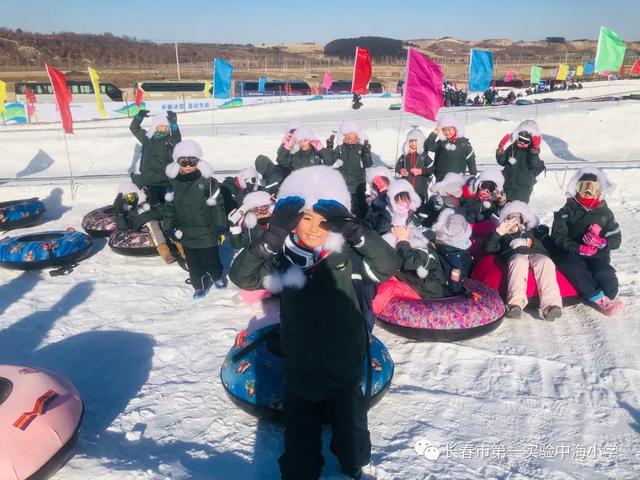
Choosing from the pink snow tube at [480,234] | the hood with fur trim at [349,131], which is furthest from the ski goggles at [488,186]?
the hood with fur trim at [349,131]

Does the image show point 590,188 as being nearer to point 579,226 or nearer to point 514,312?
point 579,226

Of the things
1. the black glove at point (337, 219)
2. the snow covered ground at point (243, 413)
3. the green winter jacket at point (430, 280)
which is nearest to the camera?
the black glove at point (337, 219)

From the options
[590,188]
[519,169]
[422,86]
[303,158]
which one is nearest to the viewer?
[590,188]

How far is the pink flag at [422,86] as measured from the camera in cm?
823

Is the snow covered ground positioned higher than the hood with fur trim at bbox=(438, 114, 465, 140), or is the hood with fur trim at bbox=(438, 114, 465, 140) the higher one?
the hood with fur trim at bbox=(438, 114, 465, 140)

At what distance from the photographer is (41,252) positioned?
6.64m

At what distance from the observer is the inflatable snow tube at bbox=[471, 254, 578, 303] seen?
16.7 feet

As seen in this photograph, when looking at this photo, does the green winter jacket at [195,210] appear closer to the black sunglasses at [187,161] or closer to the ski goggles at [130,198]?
the black sunglasses at [187,161]

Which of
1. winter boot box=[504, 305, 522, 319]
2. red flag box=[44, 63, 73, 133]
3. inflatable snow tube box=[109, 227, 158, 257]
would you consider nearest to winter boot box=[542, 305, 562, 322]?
winter boot box=[504, 305, 522, 319]

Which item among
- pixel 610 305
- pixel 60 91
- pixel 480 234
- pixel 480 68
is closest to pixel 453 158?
pixel 480 234

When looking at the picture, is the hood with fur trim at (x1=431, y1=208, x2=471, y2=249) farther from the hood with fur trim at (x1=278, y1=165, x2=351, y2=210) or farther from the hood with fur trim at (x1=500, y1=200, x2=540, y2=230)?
the hood with fur trim at (x1=278, y1=165, x2=351, y2=210)

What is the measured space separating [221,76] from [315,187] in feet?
53.1

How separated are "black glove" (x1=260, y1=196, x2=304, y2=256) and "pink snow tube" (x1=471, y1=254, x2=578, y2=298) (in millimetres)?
3406

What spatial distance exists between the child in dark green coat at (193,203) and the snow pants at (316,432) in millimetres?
3147
